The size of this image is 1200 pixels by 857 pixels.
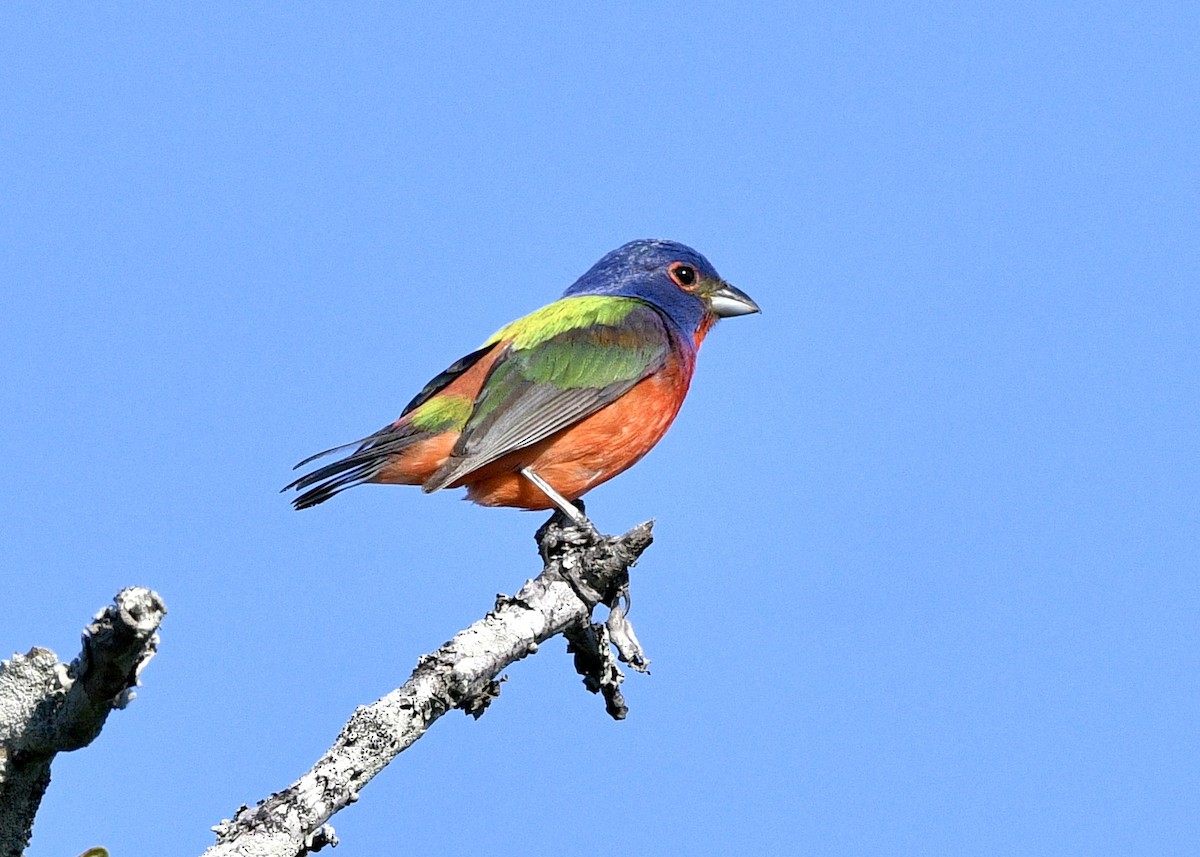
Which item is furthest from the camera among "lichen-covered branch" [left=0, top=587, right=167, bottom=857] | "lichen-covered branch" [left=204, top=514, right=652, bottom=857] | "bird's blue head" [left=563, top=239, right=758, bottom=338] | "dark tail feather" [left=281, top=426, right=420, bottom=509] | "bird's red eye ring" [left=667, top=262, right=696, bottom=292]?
"bird's red eye ring" [left=667, top=262, right=696, bottom=292]

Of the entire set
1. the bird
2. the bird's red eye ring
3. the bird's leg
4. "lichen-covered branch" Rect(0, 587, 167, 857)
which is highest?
the bird's red eye ring

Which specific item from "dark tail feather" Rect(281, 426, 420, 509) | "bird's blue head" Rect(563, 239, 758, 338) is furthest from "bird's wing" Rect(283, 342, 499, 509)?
"bird's blue head" Rect(563, 239, 758, 338)

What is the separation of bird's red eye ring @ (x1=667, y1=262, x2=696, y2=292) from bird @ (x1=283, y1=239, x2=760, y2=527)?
59 centimetres

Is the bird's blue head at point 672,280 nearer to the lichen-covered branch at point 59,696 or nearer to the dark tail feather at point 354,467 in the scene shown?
the dark tail feather at point 354,467

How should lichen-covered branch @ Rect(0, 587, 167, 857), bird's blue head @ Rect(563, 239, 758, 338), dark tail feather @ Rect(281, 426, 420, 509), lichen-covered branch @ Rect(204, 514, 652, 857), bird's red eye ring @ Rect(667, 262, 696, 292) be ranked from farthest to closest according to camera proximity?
bird's red eye ring @ Rect(667, 262, 696, 292), bird's blue head @ Rect(563, 239, 758, 338), dark tail feather @ Rect(281, 426, 420, 509), lichen-covered branch @ Rect(204, 514, 652, 857), lichen-covered branch @ Rect(0, 587, 167, 857)

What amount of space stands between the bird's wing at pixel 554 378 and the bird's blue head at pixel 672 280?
0.61m

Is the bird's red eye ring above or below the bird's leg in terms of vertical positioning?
above

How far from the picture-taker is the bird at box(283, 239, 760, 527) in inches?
304

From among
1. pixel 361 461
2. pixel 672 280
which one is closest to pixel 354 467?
pixel 361 461

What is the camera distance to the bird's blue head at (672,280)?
9.59m

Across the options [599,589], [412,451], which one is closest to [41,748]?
[599,589]

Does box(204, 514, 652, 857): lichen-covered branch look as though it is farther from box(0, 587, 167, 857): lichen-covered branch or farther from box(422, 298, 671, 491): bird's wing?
box(422, 298, 671, 491): bird's wing

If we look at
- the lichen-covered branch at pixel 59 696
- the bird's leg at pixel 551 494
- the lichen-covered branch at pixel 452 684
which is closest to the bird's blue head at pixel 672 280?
the bird's leg at pixel 551 494

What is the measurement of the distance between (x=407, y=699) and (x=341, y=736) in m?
0.36
